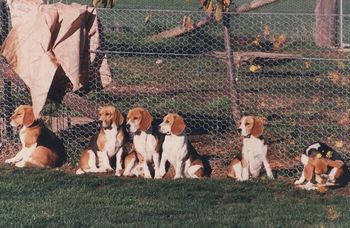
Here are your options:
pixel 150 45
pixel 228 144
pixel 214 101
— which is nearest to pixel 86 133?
pixel 228 144

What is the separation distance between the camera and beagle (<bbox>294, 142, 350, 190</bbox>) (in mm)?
8062

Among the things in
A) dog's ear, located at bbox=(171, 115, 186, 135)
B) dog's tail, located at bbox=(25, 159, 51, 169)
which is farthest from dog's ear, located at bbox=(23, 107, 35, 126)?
dog's ear, located at bbox=(171, 115, 186, 135)

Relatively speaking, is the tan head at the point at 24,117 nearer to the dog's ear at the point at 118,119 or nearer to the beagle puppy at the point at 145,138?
the dog's ear at the point at 118,119

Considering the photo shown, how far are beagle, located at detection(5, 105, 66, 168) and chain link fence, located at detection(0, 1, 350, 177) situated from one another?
266mm

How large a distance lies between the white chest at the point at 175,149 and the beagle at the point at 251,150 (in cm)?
51

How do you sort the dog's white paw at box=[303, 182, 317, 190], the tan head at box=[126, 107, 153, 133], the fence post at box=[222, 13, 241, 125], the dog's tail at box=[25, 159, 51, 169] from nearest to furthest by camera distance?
the dog's white paw at box=[303, 182, 317, 190] → the tan head at box=[126, 107, 153, 133] → the dog's tail at box=[25, 159, 51, 169] → the fence post at box=[222, 13, 241, 125]

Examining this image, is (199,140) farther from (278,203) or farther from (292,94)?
(292,94)

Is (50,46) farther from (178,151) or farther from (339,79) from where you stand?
(339,79)

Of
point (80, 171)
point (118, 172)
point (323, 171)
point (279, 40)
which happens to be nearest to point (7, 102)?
point (80, 171)

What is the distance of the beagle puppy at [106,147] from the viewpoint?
8.62m

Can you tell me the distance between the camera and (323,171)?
8.05 meters

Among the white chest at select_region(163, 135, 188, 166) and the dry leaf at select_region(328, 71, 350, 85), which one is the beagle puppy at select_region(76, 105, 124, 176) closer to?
the white chest at select_region(163, 135, 188, 166)

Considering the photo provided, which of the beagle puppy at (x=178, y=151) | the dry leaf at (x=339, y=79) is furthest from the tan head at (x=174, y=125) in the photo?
the dry leaf at (x=339, y=79)

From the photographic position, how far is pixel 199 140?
380 inches
